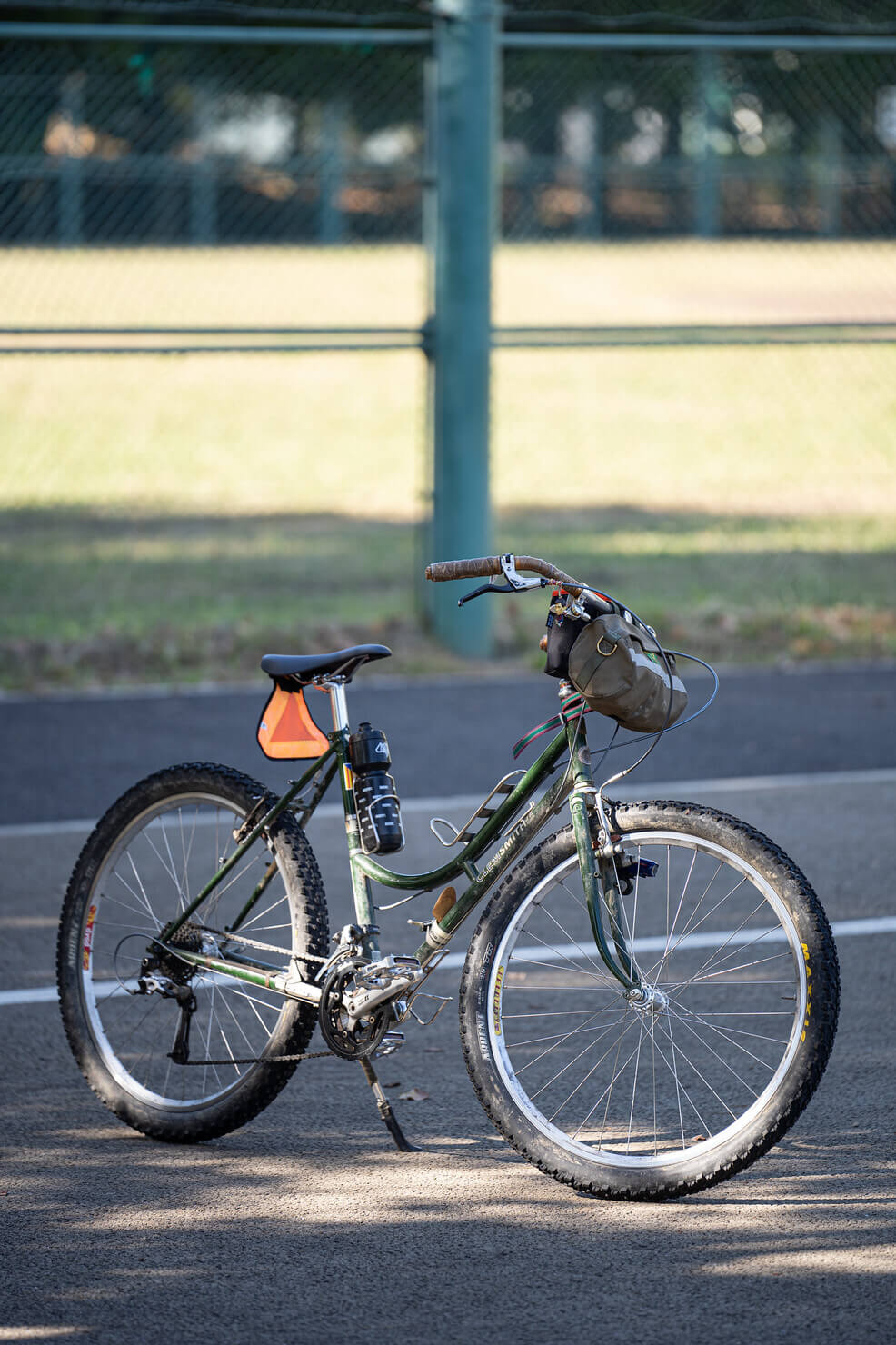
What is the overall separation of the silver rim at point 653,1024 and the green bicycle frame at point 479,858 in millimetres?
67

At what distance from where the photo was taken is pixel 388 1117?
13.2 feet

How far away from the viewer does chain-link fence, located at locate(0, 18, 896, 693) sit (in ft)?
36.8

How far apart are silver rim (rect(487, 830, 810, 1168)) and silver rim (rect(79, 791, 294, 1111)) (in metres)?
0.68

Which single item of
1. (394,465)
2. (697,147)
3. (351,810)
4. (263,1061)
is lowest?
(263,1061)

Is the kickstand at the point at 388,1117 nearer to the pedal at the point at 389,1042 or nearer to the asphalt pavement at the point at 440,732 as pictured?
the pedal at the point at 389,1042

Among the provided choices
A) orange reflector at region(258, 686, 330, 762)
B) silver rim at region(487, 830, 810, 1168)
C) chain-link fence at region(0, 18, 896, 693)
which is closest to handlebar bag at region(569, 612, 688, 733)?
silver rim at region(487, 830, 810, 1168)

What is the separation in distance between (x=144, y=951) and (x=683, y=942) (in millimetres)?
1855

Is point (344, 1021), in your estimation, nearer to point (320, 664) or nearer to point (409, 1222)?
point (409, 1222)

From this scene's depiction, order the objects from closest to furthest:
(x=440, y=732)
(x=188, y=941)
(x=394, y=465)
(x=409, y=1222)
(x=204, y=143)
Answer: (x=409, y=1222), (x=188, y=941), (x=440, y=732), (x=204, y=143), (x=394, y=465)

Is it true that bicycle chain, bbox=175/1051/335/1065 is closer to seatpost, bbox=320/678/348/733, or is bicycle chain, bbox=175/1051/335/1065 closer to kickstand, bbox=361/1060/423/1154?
kickstand, bbox=361/1060/423/1154

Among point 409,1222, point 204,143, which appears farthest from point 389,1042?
point 204,143

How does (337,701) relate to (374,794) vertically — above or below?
above

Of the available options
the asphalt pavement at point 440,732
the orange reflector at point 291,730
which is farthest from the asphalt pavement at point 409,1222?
the asphalt pavement at point 440,732

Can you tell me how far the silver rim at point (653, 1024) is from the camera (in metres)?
3.77
